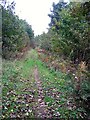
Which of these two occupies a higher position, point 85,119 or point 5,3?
point 5,3

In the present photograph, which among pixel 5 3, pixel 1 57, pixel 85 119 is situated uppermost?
pixel 5 3

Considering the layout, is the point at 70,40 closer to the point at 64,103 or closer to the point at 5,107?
the point at 64,103

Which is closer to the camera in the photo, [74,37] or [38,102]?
[38,102]

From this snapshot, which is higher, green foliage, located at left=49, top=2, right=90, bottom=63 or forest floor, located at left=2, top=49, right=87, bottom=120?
green foliage, located at left=49, top=2, right=90, bottom=63

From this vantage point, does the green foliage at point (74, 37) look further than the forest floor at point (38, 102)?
Yes

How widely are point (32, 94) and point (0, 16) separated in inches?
504

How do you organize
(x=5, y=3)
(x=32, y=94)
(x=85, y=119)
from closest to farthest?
(x=85, y=119), (x=32, y=94), (x=5, y=3)

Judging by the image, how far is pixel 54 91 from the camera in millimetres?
10555

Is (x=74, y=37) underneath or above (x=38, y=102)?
above

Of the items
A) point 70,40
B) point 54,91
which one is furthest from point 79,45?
point 54,91

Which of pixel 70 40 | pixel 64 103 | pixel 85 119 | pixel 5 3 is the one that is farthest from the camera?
pixel 5 3

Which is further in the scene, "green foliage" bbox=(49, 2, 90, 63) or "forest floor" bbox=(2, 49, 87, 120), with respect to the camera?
"green foliage" bbox=(49, 2, 90, 63)

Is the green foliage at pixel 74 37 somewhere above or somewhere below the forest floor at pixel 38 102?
above

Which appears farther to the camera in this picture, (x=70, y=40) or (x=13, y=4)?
(x=13, y=4)
